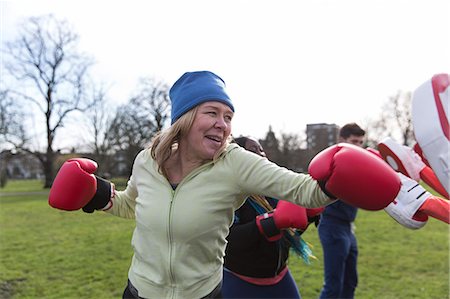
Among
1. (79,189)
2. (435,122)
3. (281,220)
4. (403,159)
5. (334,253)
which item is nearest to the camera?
(435,122)

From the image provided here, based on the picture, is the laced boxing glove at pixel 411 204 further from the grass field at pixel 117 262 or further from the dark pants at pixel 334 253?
the grass field at pixel 117 262

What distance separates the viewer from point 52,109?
29797 millimetres

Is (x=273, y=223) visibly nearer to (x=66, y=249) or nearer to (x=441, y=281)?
(x=441, y=281)

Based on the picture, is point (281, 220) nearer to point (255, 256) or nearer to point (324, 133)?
point (255, 256)

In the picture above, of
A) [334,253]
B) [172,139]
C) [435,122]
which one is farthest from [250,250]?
[334,253]

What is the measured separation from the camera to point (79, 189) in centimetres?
199

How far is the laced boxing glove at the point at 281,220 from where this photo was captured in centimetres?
213

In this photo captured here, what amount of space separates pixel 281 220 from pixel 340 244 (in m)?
1.69

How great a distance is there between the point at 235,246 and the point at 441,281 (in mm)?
A: 3371

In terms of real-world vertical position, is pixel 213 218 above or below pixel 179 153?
below

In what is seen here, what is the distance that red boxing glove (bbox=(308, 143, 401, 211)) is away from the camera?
1318 millimetres

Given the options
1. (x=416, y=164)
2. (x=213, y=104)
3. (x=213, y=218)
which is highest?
(x=213, y=104)

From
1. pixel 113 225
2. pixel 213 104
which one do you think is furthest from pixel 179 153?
pixel 113 225

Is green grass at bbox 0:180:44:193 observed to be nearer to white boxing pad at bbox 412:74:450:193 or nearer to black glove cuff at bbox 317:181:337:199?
black glove cuff at bbox 317:181:337:199
